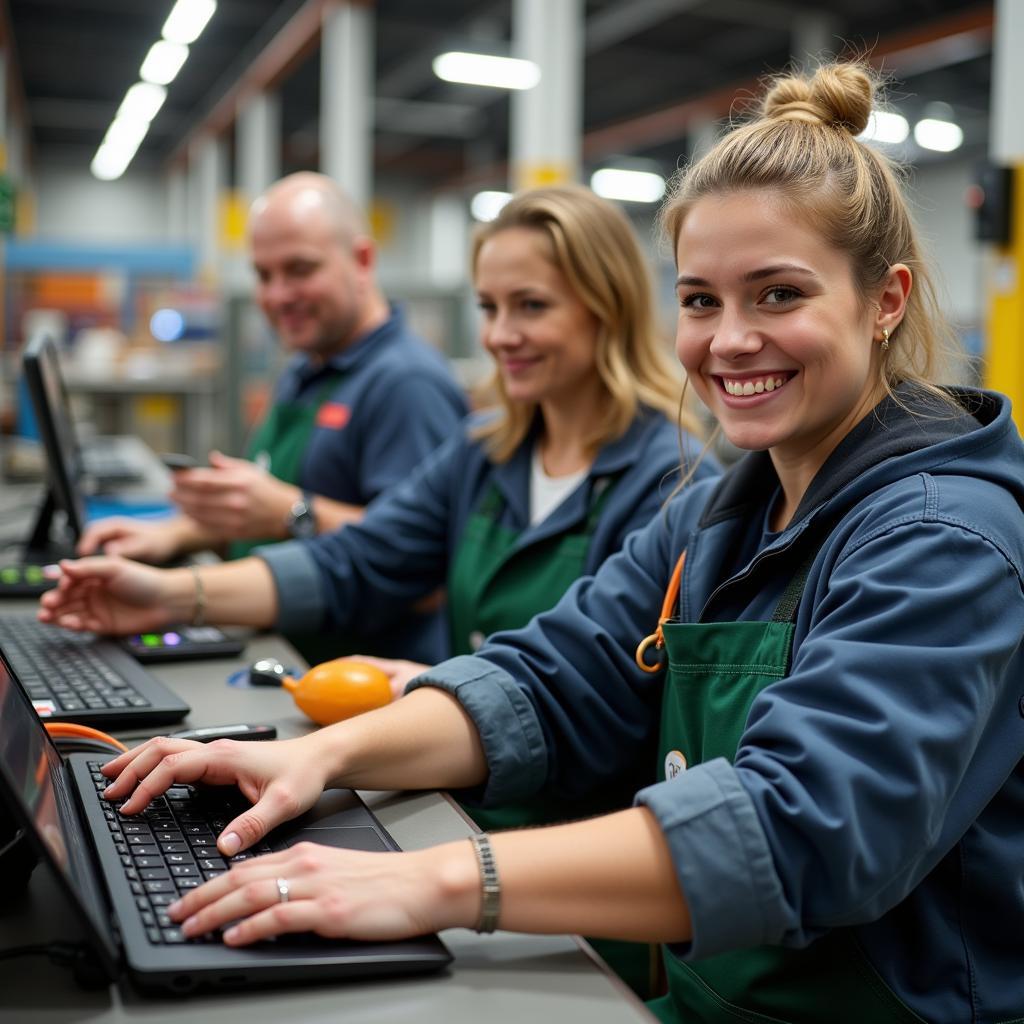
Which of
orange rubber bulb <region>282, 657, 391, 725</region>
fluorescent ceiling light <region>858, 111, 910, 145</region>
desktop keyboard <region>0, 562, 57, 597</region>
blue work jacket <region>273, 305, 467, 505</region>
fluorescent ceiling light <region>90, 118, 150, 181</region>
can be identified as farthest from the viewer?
fluorescent ceiling light <region>90, 118, 150, 181</region>

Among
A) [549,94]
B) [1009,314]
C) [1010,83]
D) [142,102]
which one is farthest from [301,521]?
[142,102]

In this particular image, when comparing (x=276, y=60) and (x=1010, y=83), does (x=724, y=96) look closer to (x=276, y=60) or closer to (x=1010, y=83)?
(x=276, y=60)

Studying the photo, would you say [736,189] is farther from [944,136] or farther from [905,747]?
[944,136]

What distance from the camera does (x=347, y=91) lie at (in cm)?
779

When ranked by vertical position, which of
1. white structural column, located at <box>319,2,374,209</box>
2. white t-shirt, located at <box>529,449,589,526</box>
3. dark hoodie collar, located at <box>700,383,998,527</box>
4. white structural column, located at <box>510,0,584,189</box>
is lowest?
white t-shirt, located at <box>529,449,589,526</box>

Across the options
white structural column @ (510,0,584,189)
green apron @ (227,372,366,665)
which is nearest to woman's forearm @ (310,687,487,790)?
green apron @ (227,372,366,665)

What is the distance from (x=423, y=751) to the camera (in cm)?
119

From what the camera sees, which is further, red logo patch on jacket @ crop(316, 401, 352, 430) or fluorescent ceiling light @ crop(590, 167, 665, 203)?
fluorescent ceiling light @ crop(590, 167, 665, 203)

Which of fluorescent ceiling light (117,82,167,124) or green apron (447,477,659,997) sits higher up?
fluorescent ceiling light (117,82,167,124)

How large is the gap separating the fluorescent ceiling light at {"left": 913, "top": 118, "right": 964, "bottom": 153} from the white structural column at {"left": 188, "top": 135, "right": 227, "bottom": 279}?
7.60 m

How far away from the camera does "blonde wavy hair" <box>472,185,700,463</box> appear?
1.91 meters

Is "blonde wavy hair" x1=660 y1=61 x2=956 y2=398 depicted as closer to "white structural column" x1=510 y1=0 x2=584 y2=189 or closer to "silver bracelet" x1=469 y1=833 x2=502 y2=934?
"silver bracelet" x1=469 y1=833 x2=502 y2=934

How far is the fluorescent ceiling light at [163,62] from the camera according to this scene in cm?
1049

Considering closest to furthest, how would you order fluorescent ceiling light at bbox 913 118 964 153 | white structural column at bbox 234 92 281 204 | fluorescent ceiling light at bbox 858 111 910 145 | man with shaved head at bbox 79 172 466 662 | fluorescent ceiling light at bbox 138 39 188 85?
fluorescent ceiling light at bbox 858 111 910 145, man with shaved head at bbox 79 172 466 662, fluorescent ceiling light at bbox 138 39 188 85, white structural column at bbox 234 92 281 204, fluorescent ceiling light at bbox 913 118 964 153
